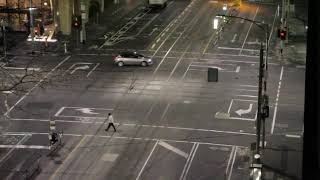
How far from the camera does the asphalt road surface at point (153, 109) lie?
37906 millimetres

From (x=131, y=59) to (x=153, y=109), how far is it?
14233 mm

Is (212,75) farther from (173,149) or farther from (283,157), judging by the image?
(283,157)

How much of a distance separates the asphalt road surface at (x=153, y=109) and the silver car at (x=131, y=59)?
0.71 metres

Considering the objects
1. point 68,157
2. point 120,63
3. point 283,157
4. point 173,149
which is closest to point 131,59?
point 120,63

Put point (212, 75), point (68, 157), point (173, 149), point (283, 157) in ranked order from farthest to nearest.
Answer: point (212, 75) → point (173, 149) → point (68, 157) → point (283, 157)

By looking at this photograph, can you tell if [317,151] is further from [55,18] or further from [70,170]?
[55,18]

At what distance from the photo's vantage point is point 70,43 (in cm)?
7262

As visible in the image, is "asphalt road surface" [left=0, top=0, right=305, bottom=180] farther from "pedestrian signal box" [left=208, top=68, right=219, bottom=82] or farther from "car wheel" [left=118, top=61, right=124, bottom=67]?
"car wheel" [left=118, top=61, right=124, bottom=67]

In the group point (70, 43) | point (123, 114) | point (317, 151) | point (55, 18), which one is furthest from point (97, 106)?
point (317, 151)

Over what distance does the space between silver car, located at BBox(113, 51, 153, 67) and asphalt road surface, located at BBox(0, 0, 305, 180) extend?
715 millimetres

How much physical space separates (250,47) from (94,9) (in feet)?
84.9

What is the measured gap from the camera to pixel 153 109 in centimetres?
4922

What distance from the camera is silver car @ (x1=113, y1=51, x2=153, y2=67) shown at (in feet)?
205

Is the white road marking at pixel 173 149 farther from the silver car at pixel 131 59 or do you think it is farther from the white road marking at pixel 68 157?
the silver car at pixel 131 59
